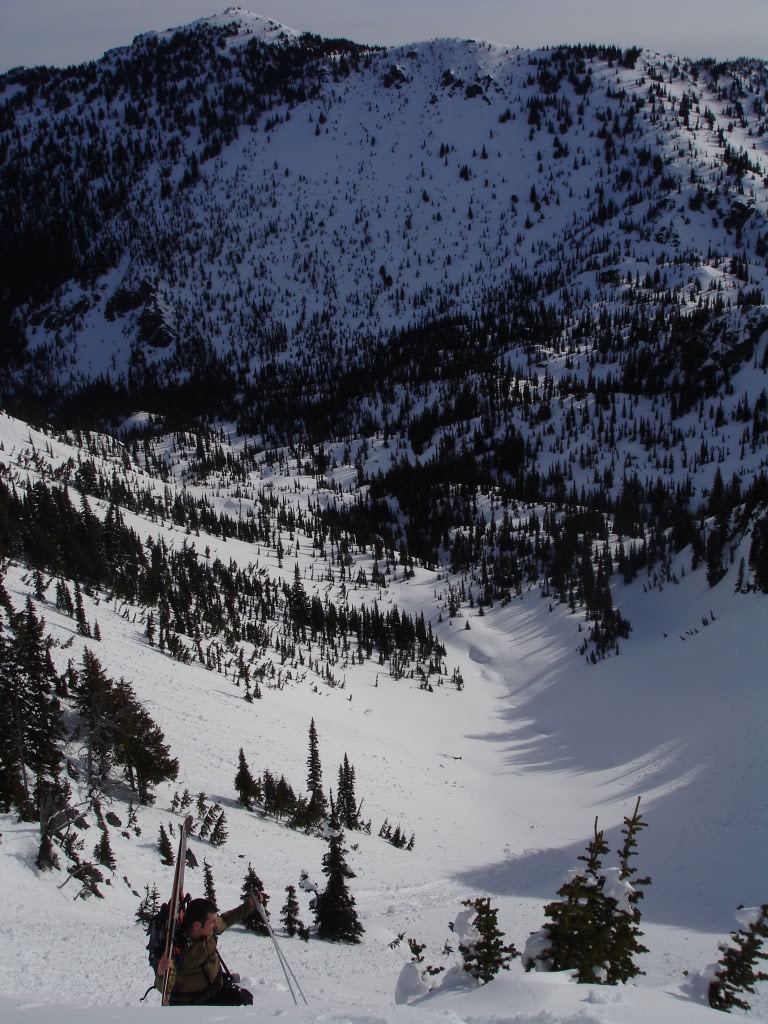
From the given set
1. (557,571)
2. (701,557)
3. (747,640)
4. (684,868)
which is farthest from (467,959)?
(557,571)

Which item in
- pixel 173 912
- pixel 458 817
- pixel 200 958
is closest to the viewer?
pixel 173 912

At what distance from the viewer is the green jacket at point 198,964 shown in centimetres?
859

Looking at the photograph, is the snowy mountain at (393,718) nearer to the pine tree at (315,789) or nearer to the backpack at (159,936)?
the backpack at (159,936)

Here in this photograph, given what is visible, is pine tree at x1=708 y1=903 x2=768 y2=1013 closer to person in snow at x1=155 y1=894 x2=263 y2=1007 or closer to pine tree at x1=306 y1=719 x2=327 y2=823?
person in snow at x1=155 y1=894 x2=263 y2=1007

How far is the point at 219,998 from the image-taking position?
9.09 m

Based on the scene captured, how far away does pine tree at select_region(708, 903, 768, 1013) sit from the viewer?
33.7 feet

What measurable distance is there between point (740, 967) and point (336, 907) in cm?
1445

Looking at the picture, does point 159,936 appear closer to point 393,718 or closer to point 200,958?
point 200,958

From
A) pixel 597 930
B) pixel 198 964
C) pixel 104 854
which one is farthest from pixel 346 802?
pixel 198 964

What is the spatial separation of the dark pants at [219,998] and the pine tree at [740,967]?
743 centimetres

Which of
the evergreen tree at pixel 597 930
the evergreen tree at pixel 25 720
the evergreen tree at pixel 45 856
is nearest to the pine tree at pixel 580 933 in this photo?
the evergreen tree at pixel 597 930

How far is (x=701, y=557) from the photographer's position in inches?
3450

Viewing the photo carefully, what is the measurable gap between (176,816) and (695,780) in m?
32.2

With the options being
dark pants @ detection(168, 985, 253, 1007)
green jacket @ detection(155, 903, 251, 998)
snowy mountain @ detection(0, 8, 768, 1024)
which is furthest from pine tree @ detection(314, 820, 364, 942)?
green jacket @ detection(155, 903, 251, 998)
